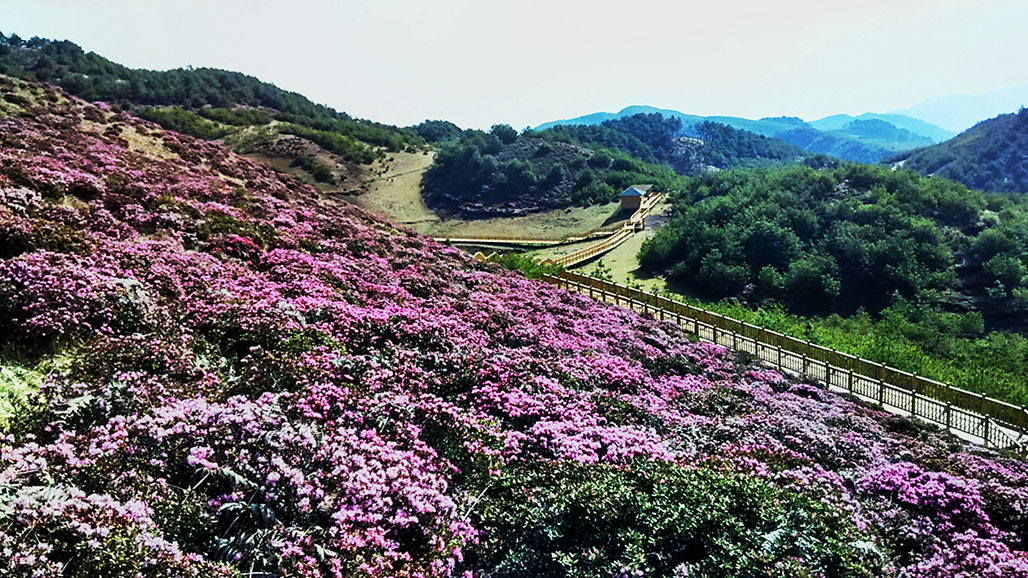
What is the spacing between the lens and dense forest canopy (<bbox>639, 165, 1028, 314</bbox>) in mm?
49000

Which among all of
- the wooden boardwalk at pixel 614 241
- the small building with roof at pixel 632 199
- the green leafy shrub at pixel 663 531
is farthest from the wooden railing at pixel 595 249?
the green leafy shrub at pixel 663 531

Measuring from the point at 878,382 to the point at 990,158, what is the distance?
602ft

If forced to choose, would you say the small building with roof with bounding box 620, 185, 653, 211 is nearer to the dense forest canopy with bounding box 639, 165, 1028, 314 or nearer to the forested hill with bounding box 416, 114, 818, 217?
the forested hill with bounding box 416, 114, 818, 217

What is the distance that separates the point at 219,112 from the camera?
95.1 metres

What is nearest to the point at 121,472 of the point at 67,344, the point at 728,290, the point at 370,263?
the point at 67,344

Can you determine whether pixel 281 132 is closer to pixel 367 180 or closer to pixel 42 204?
pixel 367 180

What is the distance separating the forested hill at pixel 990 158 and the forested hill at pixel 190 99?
439 ft

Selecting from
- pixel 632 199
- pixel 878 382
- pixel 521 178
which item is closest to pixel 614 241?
pixel 632 199

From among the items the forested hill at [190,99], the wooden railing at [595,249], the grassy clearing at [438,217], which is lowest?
the wooden railing at [595,249]

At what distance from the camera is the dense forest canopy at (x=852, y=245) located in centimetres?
4900

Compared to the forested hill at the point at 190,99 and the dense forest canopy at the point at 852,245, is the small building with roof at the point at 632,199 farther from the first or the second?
the forested hill at the point at 190,99

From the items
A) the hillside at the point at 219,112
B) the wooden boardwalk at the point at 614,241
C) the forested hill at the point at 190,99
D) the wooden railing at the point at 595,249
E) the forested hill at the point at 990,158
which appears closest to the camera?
the wooden railing at the point at 595,249

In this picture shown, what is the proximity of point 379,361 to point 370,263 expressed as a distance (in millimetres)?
7972

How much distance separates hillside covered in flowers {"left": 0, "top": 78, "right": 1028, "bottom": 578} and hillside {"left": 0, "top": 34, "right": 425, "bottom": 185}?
73.3m
